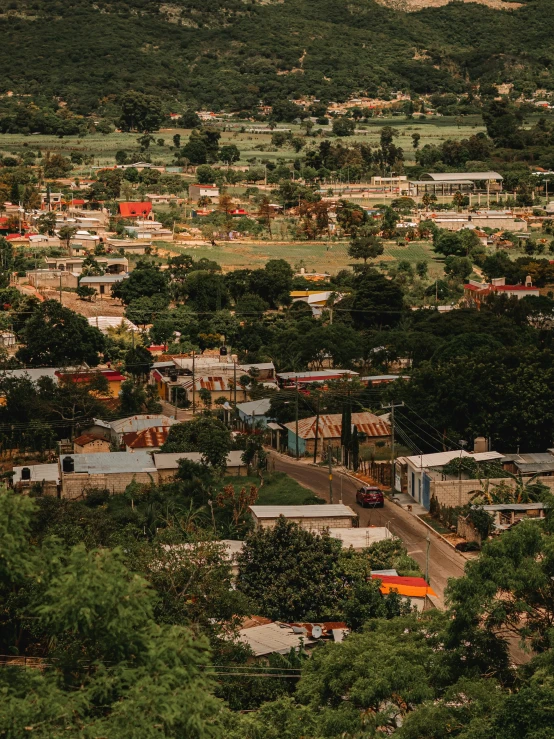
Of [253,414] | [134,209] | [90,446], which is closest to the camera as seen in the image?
[90,446]

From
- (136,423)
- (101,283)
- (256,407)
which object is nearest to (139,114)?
(101,283)

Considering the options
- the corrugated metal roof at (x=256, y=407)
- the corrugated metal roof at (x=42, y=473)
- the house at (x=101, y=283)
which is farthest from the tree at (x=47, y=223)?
the corrugated metal roof at (x=42, y=473)

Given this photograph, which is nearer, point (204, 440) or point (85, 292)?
point (204, 440)

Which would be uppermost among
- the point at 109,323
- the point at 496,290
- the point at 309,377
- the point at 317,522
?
the point at 496,290

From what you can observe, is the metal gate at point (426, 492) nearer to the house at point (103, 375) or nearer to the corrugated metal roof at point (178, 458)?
the corrugated metal roof at point (178, 458)

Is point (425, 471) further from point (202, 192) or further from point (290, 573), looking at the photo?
point (202, 192)

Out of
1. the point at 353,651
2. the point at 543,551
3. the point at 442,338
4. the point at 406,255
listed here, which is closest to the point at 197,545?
the point at 353,651
